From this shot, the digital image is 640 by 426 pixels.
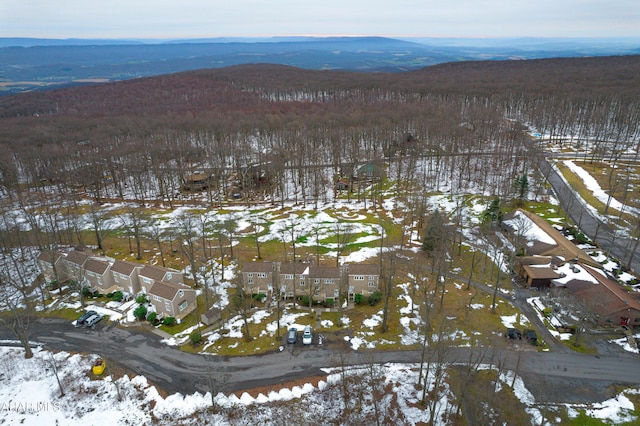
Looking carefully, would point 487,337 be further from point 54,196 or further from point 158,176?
point 54,196

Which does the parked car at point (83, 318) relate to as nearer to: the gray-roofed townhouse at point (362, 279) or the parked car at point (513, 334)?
the gray-roofed townhouse at point (362, 279)

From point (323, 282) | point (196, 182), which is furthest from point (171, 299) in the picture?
point (196, 182)

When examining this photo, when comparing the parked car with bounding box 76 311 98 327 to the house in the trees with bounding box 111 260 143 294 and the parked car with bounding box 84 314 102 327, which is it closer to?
the parked car with bounding box 84 314 102 327

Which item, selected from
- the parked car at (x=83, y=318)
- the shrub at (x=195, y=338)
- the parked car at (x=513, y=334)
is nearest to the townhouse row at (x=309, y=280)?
the shrub at (x=195, y=338)

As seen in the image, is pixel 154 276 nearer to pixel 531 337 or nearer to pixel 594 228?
pixel 531 337

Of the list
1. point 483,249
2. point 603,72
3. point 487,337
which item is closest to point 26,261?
point 487,337
